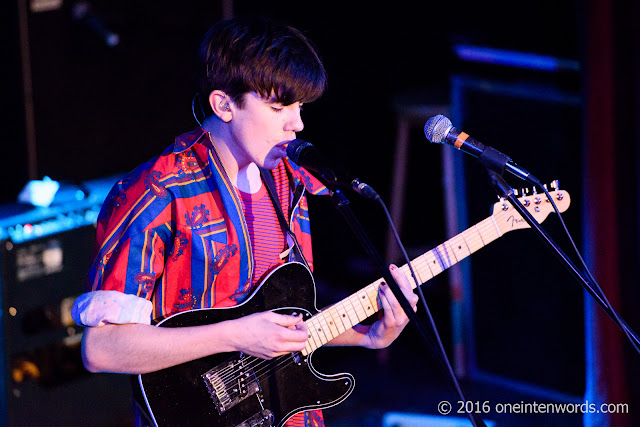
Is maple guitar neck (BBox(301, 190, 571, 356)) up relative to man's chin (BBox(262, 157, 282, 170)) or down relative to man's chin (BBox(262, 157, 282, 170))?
down

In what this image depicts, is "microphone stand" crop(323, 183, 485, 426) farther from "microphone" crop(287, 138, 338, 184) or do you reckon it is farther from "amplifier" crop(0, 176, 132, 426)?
"amplifier" crop(0, 176, 132, 426)

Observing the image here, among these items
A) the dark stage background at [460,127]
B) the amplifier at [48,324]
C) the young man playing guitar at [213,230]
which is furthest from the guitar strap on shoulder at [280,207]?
the dark stage background at [460,127]

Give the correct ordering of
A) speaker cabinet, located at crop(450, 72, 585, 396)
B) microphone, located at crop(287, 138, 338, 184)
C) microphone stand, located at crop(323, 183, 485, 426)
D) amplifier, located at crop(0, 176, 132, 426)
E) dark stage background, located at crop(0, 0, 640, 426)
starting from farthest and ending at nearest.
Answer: speaker cabinet, located at crop(450, 72, 585, 396)
dark stage background, located at crop(0, 0, 640, 426)
amplifier, located at crop(0, 176, 132, 426)
microphone, located at crop(287, 138, 338, 184)
microphone stand, located at crop(323, 183, 485, 426)

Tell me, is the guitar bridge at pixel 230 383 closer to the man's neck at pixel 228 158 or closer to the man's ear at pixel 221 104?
the man's neck at pixel 228 158

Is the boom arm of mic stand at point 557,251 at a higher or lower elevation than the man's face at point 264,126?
lower

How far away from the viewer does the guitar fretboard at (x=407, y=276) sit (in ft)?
7.39

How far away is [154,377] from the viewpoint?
1956mm

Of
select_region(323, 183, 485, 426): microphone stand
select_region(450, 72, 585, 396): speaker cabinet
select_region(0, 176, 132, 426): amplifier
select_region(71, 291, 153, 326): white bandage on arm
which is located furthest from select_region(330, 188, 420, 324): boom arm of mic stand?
select_region(450, 72, 585, 396): speaker cabinet

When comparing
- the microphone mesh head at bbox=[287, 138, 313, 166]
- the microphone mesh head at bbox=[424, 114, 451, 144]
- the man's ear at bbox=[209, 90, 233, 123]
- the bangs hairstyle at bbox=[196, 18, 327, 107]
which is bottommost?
the microphone mesh head at bbox=[287, 138, 313, 166]

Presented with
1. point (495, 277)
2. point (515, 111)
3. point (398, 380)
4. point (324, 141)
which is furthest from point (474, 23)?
point (398, 380)

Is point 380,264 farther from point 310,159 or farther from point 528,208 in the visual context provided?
point 528,208

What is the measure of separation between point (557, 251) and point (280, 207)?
82 centimetres

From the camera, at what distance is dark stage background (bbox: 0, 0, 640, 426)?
144 inches

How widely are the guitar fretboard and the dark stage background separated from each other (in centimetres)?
163
